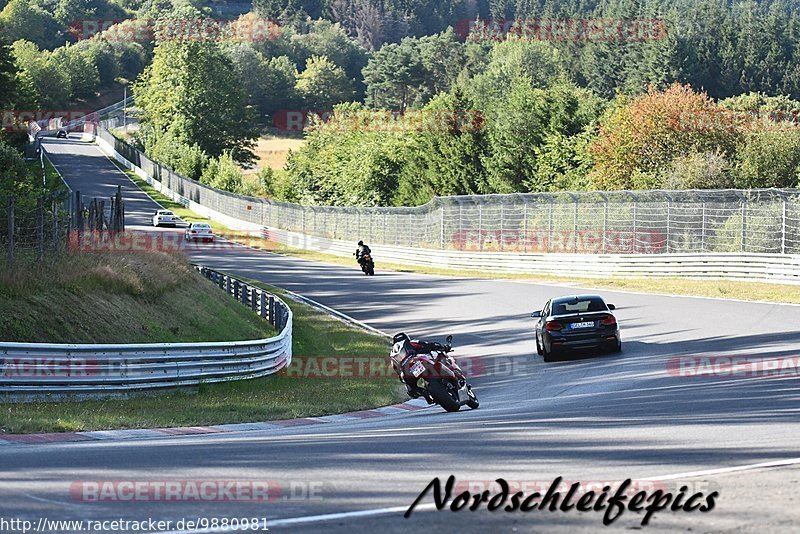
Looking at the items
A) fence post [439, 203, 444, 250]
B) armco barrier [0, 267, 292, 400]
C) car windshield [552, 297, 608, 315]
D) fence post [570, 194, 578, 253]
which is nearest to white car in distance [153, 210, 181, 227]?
fence post [439, 203, 444, 250]

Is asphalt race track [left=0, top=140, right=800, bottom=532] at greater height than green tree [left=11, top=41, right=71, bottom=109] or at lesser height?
lesser

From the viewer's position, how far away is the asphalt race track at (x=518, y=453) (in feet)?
24.8

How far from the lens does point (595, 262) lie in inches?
1763

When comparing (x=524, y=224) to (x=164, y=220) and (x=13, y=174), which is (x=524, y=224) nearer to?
(x=13, y=174)

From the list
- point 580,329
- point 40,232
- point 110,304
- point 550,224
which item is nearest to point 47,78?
point 550,224

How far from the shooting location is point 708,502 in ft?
25.2

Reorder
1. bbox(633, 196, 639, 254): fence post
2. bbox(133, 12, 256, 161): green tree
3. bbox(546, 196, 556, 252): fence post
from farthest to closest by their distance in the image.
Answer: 1. bbox(133, 12, 256, 161): green tree
2. bbox(546, 196, 556, 252): fence post
3. bbox(633, 196, 639, 254): fence post

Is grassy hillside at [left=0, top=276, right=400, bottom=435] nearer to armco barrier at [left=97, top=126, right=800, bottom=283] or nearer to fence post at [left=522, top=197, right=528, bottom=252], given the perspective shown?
armco barrier at [left=97, top=126, right=800, bottom=283]

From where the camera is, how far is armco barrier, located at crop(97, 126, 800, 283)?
37.7m

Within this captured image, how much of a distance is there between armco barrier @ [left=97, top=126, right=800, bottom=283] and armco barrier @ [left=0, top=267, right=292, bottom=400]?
68.8 ft

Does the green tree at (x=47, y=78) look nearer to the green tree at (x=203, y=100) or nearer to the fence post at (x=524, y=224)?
the green tree at (x=203, y=100)

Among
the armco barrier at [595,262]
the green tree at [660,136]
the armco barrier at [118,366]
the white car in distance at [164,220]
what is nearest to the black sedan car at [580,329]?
the armco barrier at [118,366]

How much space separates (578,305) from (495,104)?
92.7 m

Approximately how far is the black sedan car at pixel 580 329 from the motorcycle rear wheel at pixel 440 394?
21.6 feet
